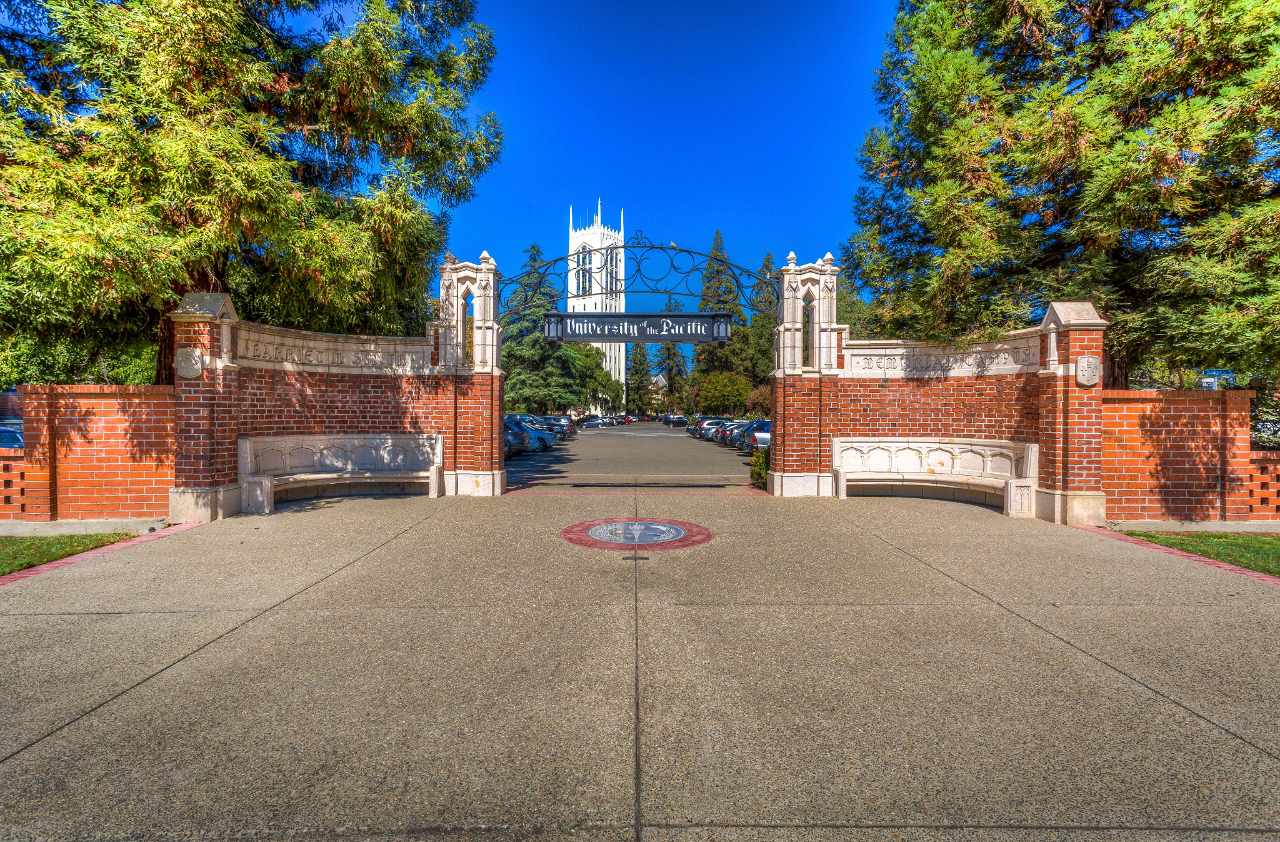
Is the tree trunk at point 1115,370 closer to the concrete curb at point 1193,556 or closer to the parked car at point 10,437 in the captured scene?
the concrete curb at point 1193,556

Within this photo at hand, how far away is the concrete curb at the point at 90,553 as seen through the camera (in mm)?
5566

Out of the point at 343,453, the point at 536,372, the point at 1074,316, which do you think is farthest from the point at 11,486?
the point at 536,372

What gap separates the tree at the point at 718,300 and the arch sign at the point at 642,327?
508mm

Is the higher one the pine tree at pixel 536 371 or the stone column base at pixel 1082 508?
the pine tree at pixel 536 371

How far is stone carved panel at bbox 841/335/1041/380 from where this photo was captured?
991cm

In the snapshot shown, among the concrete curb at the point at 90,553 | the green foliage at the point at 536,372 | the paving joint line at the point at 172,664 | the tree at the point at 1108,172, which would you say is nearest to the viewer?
the paving joint line at the point at 172,664

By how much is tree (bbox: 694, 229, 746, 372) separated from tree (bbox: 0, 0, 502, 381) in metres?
5.58

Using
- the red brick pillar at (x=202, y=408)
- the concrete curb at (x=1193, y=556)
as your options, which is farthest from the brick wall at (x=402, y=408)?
the concrete curb at (x=1193, y=556)

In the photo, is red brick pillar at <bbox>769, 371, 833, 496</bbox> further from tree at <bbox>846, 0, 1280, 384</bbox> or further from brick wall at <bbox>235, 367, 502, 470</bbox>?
brick wall at <bbox>235, 367, 502, 470</bbox>

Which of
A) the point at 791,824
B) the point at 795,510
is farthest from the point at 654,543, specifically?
the point at 791,824

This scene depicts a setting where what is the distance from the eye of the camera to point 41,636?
13.4ft

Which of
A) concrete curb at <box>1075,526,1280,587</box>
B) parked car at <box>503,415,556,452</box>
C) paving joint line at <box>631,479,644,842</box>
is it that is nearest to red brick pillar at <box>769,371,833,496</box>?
concrete curb at <box>1075,526,1280,587</box>

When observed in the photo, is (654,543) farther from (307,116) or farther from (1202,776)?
(307,116)

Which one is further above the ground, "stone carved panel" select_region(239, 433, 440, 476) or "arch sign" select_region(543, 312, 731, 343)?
"arch sign" select_region(543, 312, 731, 343)
